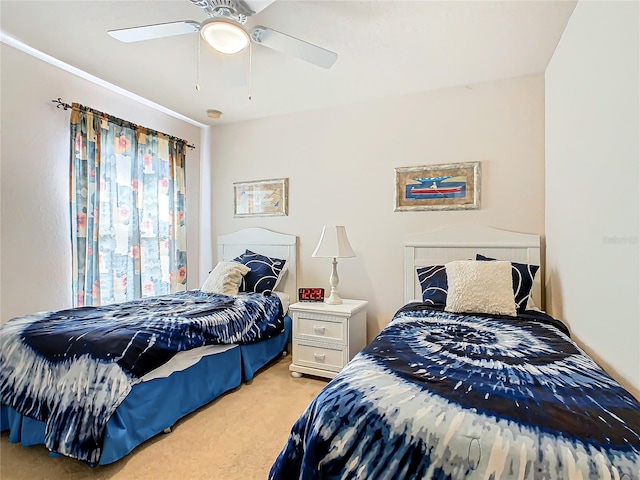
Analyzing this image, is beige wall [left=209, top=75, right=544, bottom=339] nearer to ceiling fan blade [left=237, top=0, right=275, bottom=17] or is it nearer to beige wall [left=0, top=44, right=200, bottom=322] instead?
beige wall [left=0, top=44, right=200, bottom=322]

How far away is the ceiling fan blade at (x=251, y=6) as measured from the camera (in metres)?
1.62

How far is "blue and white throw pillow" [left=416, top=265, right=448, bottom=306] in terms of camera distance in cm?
244

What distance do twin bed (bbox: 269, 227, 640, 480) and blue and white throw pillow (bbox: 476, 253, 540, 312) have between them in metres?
0.54

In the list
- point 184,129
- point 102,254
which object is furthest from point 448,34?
point 102,254

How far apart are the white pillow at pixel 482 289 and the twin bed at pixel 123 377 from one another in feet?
5.05

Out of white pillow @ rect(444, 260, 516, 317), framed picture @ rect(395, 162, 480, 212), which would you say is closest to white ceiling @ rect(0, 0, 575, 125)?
framed picture @ rect(395, 162, 480, 212)

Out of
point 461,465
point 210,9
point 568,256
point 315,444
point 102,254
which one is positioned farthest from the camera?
point 102,254

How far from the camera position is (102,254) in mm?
2910

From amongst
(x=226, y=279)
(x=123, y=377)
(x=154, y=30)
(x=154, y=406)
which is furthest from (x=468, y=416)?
(x=226, y=279)

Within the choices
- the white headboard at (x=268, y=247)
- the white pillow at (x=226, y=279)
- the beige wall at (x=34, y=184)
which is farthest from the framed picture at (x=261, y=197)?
the beige wall at (x=34, y=184)

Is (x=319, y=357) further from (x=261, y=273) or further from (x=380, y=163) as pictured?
(x=380, y=163)

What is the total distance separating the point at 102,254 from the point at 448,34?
3.15m

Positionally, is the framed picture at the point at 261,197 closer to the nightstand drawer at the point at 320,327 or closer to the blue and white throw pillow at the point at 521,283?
the nightstand drawer at the point at 320,327

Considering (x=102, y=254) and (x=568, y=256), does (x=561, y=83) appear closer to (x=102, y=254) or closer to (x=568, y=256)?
(x=568, y=256)
